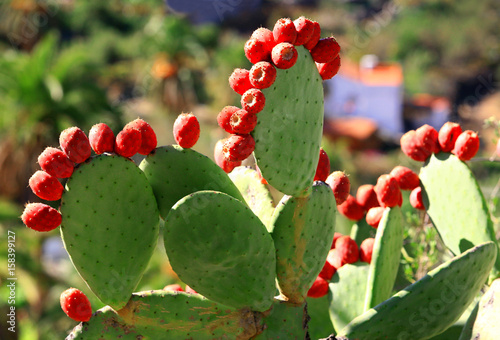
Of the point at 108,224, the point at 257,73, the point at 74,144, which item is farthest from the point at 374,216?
the point at 74,144

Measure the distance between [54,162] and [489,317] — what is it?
45.8 inches

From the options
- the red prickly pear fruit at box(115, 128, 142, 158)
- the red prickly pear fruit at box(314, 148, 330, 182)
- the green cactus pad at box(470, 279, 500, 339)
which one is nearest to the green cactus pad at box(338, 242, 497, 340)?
the green cactus pad at box(470, 279, 500, 339)

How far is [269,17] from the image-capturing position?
47156 millimetres

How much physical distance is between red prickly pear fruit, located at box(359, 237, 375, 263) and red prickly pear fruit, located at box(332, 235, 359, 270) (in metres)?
0.02

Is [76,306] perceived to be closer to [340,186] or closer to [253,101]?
[253,101]

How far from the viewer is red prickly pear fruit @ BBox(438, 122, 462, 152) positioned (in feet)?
6.73

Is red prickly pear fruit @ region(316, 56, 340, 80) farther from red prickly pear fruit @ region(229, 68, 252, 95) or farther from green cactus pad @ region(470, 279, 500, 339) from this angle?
green cactus pad @ region(470, 279, 500, 339)

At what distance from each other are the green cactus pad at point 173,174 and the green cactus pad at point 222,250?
168mm

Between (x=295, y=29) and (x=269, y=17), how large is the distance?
4684 cm

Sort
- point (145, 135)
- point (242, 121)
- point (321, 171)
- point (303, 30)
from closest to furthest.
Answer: point (242, 121), point (303, 30), point (145, 135), point (321, 171)

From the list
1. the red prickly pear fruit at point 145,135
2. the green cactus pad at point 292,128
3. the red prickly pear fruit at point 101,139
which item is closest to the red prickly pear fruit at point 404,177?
the green cactus pad at point 292,128

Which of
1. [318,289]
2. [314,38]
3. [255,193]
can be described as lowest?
[318,289]

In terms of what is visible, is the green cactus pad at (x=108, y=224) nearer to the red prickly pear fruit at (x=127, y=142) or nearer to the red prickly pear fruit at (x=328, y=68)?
the red prickly pear fruit at (x=127, y=142)

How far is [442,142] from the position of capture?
2.08 metres
